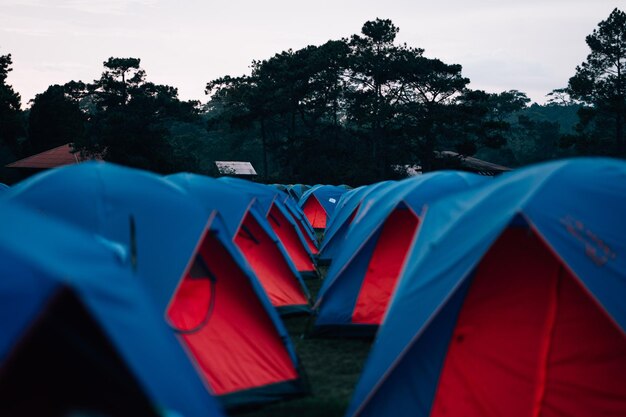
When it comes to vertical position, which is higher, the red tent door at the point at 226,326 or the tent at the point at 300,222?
the red tent door at the point at 226,326

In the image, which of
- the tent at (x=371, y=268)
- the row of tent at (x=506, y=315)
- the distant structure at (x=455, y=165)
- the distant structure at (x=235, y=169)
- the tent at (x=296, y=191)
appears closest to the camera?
the row of tent at (x=506, y=315)

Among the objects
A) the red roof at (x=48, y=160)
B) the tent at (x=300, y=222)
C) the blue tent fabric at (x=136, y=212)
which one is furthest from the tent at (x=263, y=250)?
the red roof at (x=48, y=160)

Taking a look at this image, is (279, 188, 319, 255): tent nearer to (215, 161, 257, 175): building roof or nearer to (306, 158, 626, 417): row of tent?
(306, 158, 626, 417): row of tent

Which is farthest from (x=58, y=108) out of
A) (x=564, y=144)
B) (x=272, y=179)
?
(x=564, y=144)

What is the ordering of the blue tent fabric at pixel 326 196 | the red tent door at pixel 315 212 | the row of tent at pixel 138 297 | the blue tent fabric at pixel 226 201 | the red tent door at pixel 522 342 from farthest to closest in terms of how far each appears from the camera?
the red tent door at pixel 315 212
the blue tent fabric at pixel 326 196
the blue tent fabric at pixel 226 201
the red tent door at pixel 522 342
the row of tent at pixel 138 297

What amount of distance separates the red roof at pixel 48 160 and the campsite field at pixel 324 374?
3851 centimetres

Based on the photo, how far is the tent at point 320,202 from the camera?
27172 millimetres

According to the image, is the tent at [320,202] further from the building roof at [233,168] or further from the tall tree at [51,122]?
the tall tree at [51,122]

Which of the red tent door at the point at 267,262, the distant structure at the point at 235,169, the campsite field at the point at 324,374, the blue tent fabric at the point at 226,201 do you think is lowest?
the distant structure at the point at 235,169

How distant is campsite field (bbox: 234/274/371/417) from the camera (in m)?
5.56

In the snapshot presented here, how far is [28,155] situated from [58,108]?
14.1 feet

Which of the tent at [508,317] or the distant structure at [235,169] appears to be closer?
the tent at [508,317]

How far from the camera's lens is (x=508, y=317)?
4.88 meters

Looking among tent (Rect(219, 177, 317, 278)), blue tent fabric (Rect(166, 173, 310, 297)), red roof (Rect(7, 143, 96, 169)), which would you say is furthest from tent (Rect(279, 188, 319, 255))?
red roof (Rect(7, 143, 96, 169))
